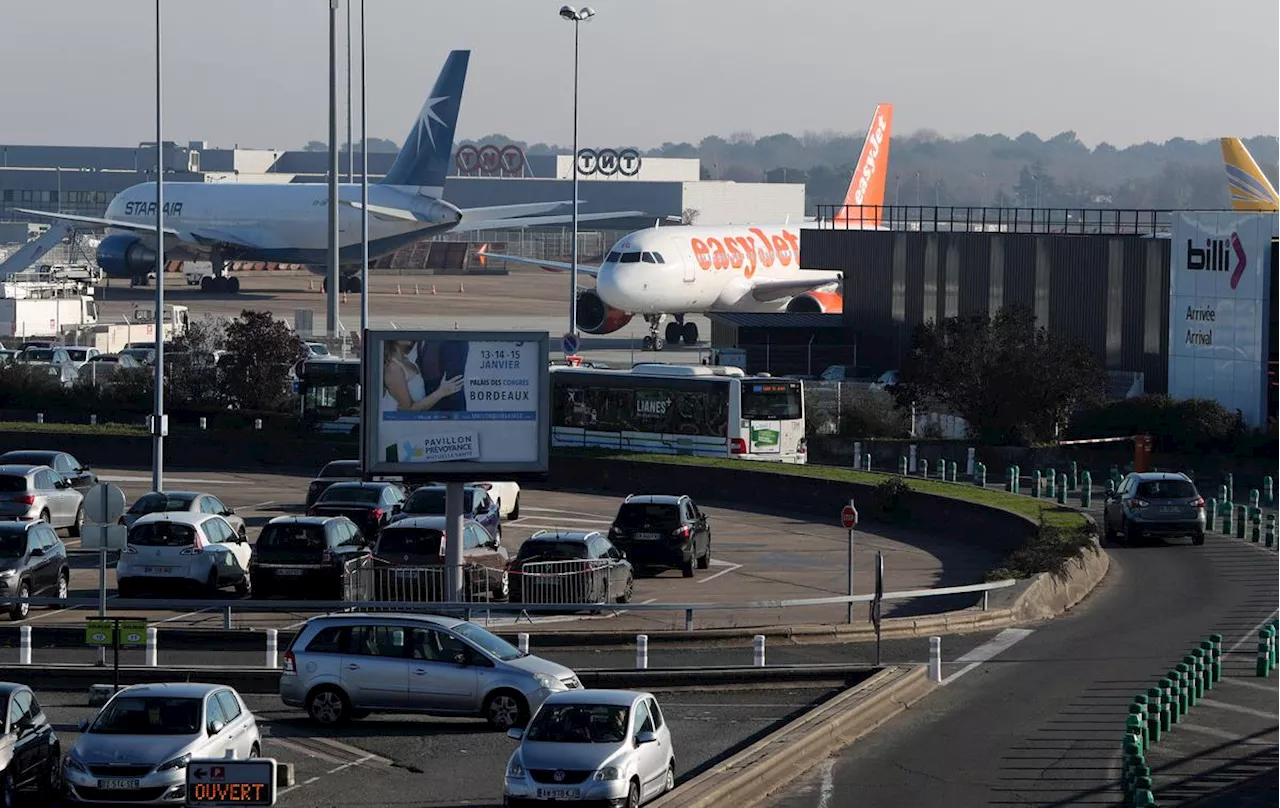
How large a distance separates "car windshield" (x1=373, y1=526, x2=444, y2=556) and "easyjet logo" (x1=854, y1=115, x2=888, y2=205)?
70205mm

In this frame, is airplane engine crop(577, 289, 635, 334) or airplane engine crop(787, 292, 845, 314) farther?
airplane engine crop(577, 289, 635, 334)

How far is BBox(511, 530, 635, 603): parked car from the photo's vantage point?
90.8ft

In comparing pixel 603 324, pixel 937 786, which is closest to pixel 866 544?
pixel 937 786

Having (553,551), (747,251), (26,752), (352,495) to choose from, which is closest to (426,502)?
(352,495)

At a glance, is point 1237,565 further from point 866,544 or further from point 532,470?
point 532,470

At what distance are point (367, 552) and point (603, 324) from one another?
49.9 meters

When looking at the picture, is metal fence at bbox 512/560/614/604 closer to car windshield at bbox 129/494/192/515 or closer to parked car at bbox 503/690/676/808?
car windshield at bbox 129/494/192/515

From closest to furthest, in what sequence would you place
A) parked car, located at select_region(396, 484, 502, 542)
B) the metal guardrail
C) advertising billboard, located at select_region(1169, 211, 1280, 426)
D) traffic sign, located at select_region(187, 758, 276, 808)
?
traffic sign, located at select_region(187, 758, 276, 808) < the metal guardrail < parked car, located at select_region(396, 484, 502, 542) < advertising billboard, located at select_region(1169, 211, 1280, 426)

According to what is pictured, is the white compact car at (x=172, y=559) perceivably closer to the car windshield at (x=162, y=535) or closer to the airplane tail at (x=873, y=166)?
the car windshield at (x=162, y=535)

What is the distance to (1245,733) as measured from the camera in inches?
806

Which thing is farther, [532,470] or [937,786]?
[532,470]

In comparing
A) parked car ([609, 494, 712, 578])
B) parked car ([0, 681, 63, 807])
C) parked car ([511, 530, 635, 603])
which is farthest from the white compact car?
parked car ([0, 681, 63, 807])

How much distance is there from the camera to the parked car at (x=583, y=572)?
27.7m

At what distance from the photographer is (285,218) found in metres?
103
